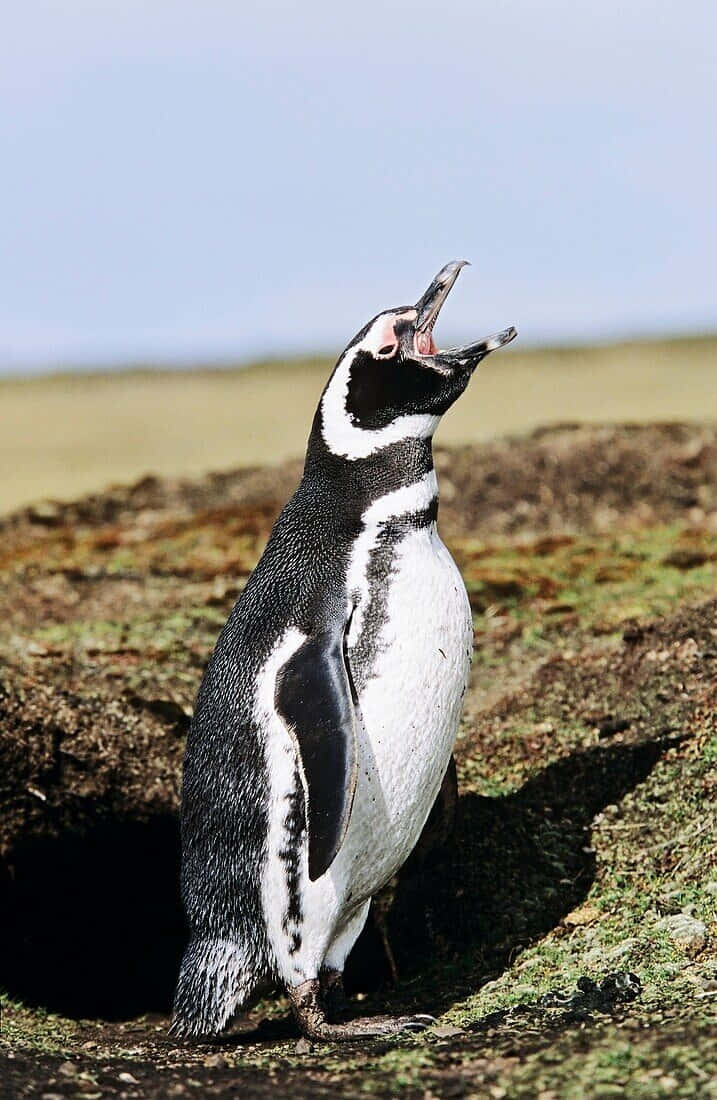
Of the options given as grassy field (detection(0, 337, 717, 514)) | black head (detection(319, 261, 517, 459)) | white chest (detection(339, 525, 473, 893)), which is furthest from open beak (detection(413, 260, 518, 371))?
grassy field (detection(0, 337, 717, 514))

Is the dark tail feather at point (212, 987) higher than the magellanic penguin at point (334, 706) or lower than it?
lower

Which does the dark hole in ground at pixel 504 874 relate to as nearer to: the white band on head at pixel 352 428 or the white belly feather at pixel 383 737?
the white belly feather at pixel 383 737

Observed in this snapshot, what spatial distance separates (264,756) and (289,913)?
1.51 ft

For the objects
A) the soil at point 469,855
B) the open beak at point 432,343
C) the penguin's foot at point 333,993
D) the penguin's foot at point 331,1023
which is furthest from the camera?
the open beak at point 432,343

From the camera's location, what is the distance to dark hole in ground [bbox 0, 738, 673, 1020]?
4.61 meters

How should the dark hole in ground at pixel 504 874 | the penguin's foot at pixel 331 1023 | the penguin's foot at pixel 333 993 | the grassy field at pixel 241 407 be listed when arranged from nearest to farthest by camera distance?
the penguin's foot at pixel 331 1023, the penguin's foot at pixel 333 993, the dark hole in ground at pixel 504 874, the grassy field at pixel 241 407

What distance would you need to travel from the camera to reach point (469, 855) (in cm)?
488

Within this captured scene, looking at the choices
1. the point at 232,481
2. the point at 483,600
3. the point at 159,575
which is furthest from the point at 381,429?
the point at 232,481

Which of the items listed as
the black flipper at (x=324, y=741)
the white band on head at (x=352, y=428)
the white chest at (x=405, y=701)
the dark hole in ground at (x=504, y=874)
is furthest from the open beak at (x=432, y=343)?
the dark hole in ground at (x=504, y=874)

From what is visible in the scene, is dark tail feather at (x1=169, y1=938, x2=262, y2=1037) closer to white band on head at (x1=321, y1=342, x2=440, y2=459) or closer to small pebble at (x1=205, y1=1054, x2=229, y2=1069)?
small pebble at (x1=205, y1=1054, x2=229, y2=1069)

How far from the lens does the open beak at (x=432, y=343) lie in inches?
165

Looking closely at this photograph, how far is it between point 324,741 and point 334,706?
0.33 feet

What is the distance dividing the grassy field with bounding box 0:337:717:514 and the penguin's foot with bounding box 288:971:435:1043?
8185 millimetres

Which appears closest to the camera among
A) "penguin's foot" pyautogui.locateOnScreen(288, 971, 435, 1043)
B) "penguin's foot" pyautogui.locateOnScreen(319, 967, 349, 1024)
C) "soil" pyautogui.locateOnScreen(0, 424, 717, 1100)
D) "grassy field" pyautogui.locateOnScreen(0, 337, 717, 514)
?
"soil" pyautogui.locateOnScreen(0, 424, 717, 1100)
